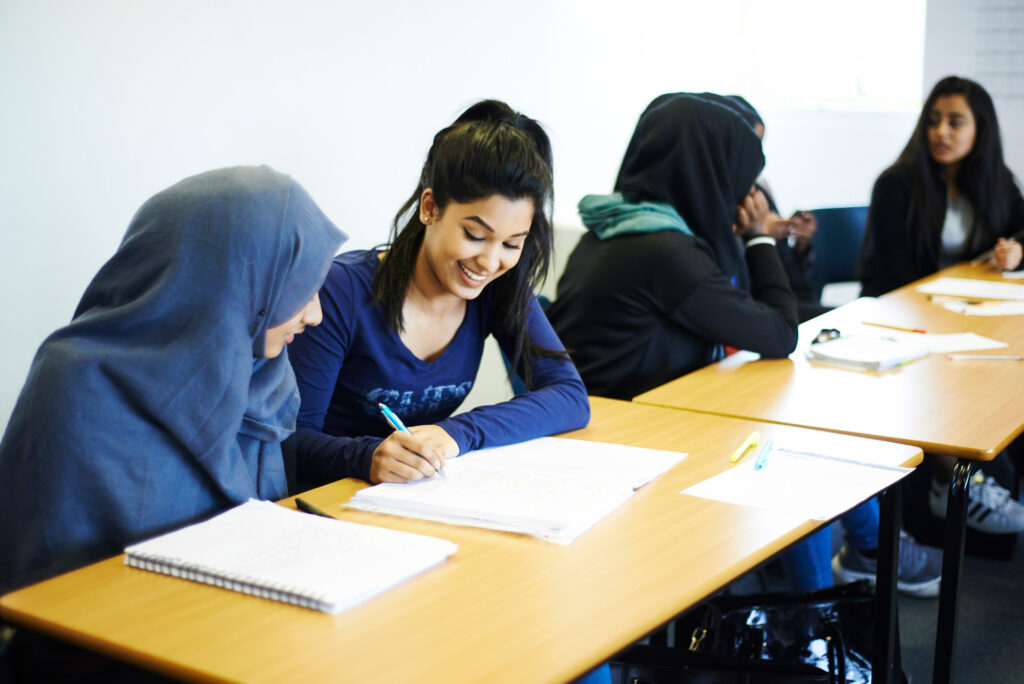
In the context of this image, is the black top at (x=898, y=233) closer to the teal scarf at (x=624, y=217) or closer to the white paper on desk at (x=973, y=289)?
the white paper on desk at (x=973, y=289)

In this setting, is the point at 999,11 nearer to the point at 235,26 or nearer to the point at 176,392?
the point at 235,26

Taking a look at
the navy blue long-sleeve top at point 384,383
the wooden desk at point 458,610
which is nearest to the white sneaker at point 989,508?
the navy blue long-sleeve top at point 384,383

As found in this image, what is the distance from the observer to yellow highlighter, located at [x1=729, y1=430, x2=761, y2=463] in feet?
5.20

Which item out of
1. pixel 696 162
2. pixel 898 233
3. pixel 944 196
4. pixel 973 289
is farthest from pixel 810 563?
pixel 944 196

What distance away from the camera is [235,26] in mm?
2668

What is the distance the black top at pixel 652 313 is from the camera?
2209 mm

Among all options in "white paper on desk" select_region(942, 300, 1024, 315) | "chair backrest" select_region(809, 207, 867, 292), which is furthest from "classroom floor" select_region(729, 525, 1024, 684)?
"chair backrest" select_region(809, 207, 867, 292)

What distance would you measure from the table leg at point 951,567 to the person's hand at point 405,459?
83cm

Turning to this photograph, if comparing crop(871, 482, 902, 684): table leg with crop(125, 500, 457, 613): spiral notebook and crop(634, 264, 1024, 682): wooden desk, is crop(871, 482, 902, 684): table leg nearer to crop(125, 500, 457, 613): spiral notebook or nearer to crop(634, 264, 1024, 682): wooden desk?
crop(634, 264, 1024, 682): wooden desk

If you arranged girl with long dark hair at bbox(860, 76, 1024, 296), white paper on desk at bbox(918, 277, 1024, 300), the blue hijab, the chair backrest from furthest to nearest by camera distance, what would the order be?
the chair backrest, girl with long dark hair at bbox(860, 76, 1024, 296), white paper on desk at bbox(918, 277, 1024, 300), the blue hijab

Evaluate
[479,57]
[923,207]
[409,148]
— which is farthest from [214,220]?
[923,207]

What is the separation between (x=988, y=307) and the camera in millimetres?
2811

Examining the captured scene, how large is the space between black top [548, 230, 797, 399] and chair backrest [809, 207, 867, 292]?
167cm

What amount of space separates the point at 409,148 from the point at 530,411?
1779mm
